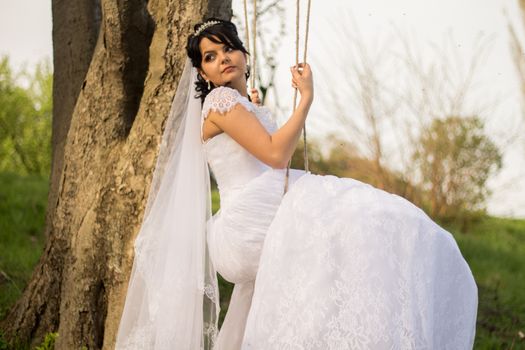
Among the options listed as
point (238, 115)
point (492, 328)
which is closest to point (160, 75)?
point (238, 115)

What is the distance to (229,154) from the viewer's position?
285cm

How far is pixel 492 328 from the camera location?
5734 millimetres

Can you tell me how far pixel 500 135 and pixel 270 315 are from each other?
29.1 feet

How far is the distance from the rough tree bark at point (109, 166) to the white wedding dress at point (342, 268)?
2.46 ft

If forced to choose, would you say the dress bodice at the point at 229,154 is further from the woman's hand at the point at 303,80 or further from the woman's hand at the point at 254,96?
the woman's hand at the point at 254,96

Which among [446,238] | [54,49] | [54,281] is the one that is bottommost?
[54,281]

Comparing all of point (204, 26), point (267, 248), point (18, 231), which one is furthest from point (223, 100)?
point (18, 231)

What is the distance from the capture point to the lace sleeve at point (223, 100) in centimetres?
277

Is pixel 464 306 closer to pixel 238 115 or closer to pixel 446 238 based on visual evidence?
pixel 446 238

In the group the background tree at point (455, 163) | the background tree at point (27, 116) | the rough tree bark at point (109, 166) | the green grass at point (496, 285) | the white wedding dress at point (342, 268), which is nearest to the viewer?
the white wedding dress at point (342, 268)

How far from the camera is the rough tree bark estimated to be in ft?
11.0

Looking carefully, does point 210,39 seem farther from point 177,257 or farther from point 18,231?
point 18,231

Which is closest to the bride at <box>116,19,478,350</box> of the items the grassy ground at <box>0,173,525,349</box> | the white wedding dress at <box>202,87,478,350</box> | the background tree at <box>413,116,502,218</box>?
the white wedding dress at <box>202,87,478,350</box>

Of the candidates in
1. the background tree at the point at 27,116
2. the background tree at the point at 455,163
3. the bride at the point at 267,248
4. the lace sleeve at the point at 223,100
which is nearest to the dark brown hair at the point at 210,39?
the bride at the point at 267,248
